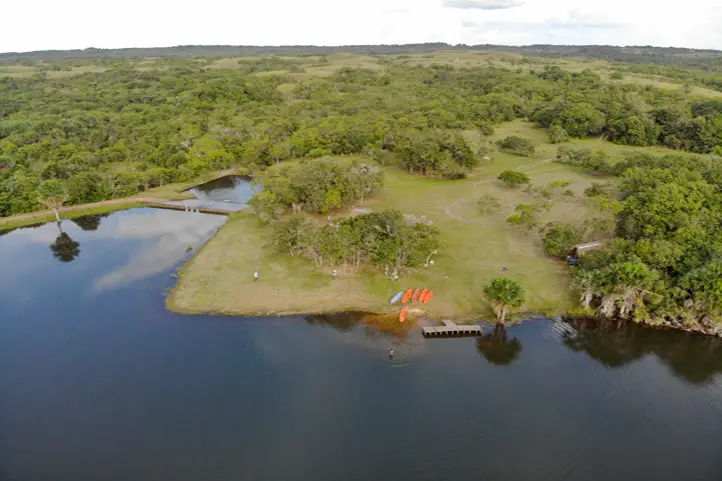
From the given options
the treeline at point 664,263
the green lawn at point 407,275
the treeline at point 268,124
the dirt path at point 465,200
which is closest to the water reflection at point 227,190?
the treeline at point 268,124

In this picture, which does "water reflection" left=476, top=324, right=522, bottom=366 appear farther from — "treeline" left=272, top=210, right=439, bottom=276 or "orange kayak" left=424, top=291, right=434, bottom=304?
"treeline" left=272, top=210, right=439, bottom=276

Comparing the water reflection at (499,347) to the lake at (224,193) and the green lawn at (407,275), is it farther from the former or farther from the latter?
the lake at (224,193)

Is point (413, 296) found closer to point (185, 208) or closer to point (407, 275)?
point (407, 275)

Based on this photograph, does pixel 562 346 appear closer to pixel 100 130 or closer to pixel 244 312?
pixel 244 312

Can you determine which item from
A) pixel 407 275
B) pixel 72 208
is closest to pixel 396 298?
pixel 407 275

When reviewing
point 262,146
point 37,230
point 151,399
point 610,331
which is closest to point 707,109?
point 610,331
